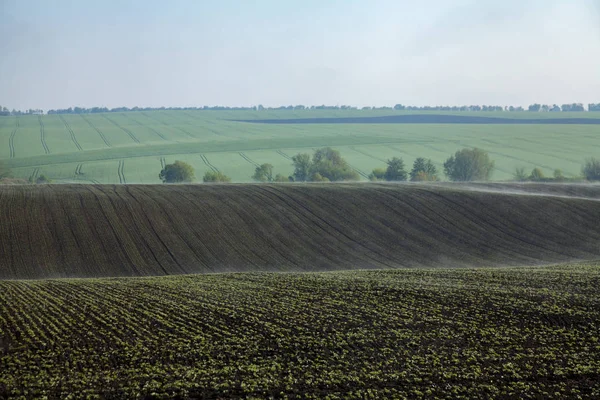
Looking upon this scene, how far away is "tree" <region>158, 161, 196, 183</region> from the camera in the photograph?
89.7 m

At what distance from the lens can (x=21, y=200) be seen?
46.7m

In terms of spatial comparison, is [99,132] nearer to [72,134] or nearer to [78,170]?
[72,134]

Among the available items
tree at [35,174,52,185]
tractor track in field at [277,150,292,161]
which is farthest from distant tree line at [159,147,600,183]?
tree at [35,174,52,185]

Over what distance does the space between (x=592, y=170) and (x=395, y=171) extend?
27.0 metres

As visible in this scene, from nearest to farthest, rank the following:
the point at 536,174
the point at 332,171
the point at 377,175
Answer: the point at 536,174, the point at 377,175, the point at 332,171

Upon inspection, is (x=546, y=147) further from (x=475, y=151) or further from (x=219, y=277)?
(x=219, y=277)

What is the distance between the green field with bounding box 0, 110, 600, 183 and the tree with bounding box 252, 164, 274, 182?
1381 millimetres

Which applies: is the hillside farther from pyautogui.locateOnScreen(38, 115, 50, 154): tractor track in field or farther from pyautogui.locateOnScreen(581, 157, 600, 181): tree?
pyautogui.locateOnScreen(38, 115, 50, 154): tractor track in field

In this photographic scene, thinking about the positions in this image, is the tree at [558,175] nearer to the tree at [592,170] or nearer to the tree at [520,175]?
the tree at [592,170]

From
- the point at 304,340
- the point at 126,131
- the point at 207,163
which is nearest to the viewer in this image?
the point at 304,340

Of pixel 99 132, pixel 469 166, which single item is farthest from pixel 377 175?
pixel 99 132

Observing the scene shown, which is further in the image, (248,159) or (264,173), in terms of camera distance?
(248,159)

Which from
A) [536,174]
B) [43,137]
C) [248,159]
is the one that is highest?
[43,137]

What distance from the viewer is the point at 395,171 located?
96.1m
